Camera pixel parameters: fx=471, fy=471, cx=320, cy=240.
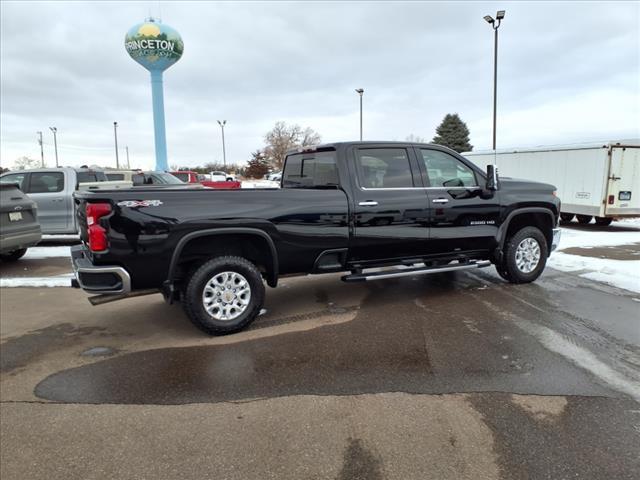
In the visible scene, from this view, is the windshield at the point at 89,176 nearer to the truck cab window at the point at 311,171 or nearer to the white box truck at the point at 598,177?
the truck cab window at the point at 311,171

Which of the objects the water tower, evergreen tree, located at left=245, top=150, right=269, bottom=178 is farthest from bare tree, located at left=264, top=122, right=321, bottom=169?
the water tower

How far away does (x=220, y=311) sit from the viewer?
15.5 ft

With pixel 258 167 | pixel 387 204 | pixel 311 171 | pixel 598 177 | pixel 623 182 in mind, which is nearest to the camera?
pixel 387 204

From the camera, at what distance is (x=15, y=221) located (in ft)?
27.2

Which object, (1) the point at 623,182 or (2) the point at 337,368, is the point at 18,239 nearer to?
(2) the point at 337,368

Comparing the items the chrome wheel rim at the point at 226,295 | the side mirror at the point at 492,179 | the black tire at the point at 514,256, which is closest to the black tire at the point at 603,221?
the black tire at the point at 514,256

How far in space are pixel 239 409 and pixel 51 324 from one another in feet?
10.8

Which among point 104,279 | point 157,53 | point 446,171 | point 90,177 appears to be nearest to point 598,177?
point 446,171

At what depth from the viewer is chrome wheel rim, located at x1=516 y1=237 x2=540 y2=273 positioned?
257 inches

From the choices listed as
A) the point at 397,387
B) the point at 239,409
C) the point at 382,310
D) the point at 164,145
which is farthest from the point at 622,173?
the point at 164,145

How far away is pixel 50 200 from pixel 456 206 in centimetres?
914

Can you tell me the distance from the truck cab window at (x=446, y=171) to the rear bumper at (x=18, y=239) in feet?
23.2

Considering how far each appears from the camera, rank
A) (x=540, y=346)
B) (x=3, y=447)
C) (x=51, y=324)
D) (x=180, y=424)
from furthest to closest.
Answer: (x=51, y=324) → (x=540, y=346) → (x=180, y=424) → (x=3, y=447)

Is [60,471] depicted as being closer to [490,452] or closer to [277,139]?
[490,452]
